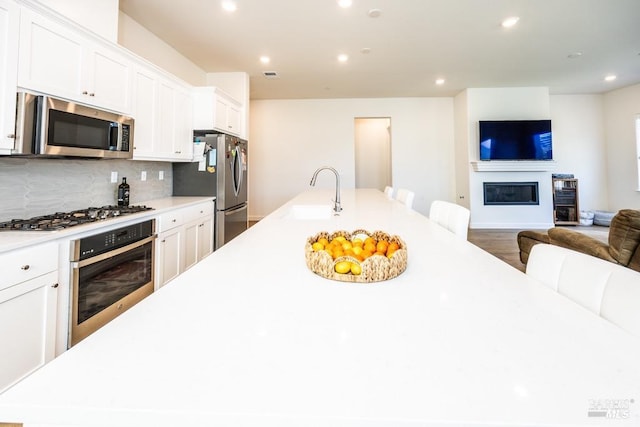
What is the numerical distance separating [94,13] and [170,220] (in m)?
1.71

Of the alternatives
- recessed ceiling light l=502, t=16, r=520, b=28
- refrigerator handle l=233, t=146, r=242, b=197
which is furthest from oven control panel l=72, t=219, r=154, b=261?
recessed ceiling light l=502, t=16, r=520, b=28

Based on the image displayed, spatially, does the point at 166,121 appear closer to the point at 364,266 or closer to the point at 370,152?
the point at 364,266

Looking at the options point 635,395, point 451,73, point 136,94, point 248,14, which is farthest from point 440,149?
point 635,395

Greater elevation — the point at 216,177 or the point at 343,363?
the point at 216,177

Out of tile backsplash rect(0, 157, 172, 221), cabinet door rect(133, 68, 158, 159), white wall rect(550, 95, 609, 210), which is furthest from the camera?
white wall rect(550, 95, 609, 210)

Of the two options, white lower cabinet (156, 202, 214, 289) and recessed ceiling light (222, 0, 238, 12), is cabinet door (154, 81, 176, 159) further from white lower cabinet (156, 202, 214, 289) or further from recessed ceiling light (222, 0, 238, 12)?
recessed ceiling light (222, 0, 238, 12)

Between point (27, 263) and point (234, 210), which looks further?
point (234, 210)

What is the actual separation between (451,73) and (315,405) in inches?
232

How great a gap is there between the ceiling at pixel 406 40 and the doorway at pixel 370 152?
101 inches

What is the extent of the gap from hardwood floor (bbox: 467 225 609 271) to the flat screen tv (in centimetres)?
153

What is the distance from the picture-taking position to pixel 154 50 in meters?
3.67

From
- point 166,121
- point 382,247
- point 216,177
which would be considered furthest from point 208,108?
point 382,247

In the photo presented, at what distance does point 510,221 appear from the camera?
6.15 meters

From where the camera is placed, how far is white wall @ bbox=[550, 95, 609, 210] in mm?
6555
